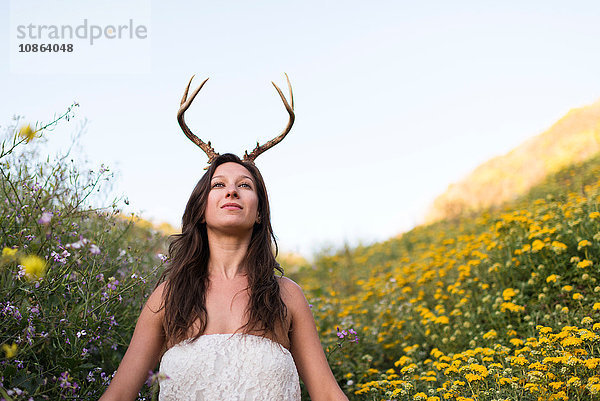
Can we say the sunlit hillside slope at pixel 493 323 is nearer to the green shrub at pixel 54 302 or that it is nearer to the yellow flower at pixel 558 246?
the yellow flower at pixel 558 246

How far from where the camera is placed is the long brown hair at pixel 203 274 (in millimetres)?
2113

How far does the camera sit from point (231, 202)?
220 centimetres

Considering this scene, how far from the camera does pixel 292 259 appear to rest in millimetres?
8742

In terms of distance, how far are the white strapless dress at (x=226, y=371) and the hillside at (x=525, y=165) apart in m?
7.12

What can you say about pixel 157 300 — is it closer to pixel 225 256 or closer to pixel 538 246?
pixel 225 256

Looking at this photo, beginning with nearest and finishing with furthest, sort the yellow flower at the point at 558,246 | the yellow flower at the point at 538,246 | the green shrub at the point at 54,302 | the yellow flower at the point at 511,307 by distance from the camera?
the green shrub at the point at 54,302
the yellow flower at the point at 511,307
the yellow flower at the point at 558,246
the yellow flower at the point at 538,246

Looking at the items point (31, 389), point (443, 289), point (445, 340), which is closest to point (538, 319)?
point (445, 340)

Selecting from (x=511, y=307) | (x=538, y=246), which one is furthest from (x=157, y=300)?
(x=538, y=246)

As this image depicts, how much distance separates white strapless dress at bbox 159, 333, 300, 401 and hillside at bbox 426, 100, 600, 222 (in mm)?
7119

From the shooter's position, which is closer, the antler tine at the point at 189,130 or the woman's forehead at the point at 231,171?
the woman's forehead at the point at 231,171

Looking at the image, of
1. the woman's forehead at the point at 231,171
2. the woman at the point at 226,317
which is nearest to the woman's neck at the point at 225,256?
the woman at the point at 226,317

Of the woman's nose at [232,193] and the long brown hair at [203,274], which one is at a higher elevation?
the woman's nose at [232,193]

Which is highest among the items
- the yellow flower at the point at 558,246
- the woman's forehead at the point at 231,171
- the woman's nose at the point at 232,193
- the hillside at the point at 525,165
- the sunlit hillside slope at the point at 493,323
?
the hillside at the point at 525,165

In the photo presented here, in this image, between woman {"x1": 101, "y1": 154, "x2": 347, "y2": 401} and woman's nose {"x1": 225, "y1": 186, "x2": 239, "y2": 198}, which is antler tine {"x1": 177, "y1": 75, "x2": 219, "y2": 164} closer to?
woman {"x1": 101, "y1": 154, "x2": 347, "y2": 401}
